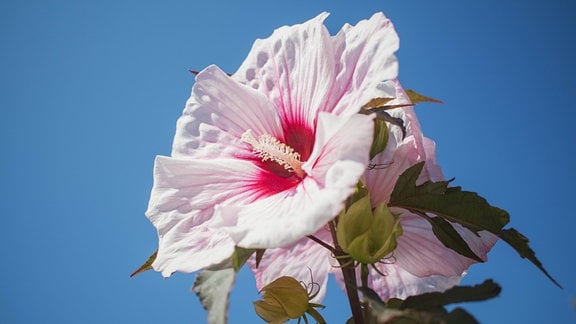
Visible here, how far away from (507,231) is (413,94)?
210 mm

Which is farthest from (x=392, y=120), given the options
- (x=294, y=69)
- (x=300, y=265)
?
(x=300, y=265)

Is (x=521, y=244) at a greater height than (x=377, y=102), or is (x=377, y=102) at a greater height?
(x=377, y=102)

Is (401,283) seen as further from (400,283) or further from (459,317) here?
(459,317)

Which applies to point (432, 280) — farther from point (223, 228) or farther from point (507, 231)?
point (223, 228)

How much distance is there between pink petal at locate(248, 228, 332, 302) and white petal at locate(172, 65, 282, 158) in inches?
6.1

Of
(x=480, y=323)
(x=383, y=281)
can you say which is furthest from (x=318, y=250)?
(x=480, y=323)

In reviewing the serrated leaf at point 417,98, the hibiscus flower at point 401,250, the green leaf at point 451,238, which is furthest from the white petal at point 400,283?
the serrated leaf at point 417,98

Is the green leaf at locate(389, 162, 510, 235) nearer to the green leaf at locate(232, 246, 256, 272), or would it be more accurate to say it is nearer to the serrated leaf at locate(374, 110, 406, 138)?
the serrated leaf at locate(374, 110, 406, 138)

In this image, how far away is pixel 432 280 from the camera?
2.53 ft

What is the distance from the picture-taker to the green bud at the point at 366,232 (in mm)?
563

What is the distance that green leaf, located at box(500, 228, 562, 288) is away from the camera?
1.90 ft

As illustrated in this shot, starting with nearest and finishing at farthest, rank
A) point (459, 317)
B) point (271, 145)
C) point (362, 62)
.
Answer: point (459, 317) → point (362, 62) → point (271, 145)

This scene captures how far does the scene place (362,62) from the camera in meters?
0.58

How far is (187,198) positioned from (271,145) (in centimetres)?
13
